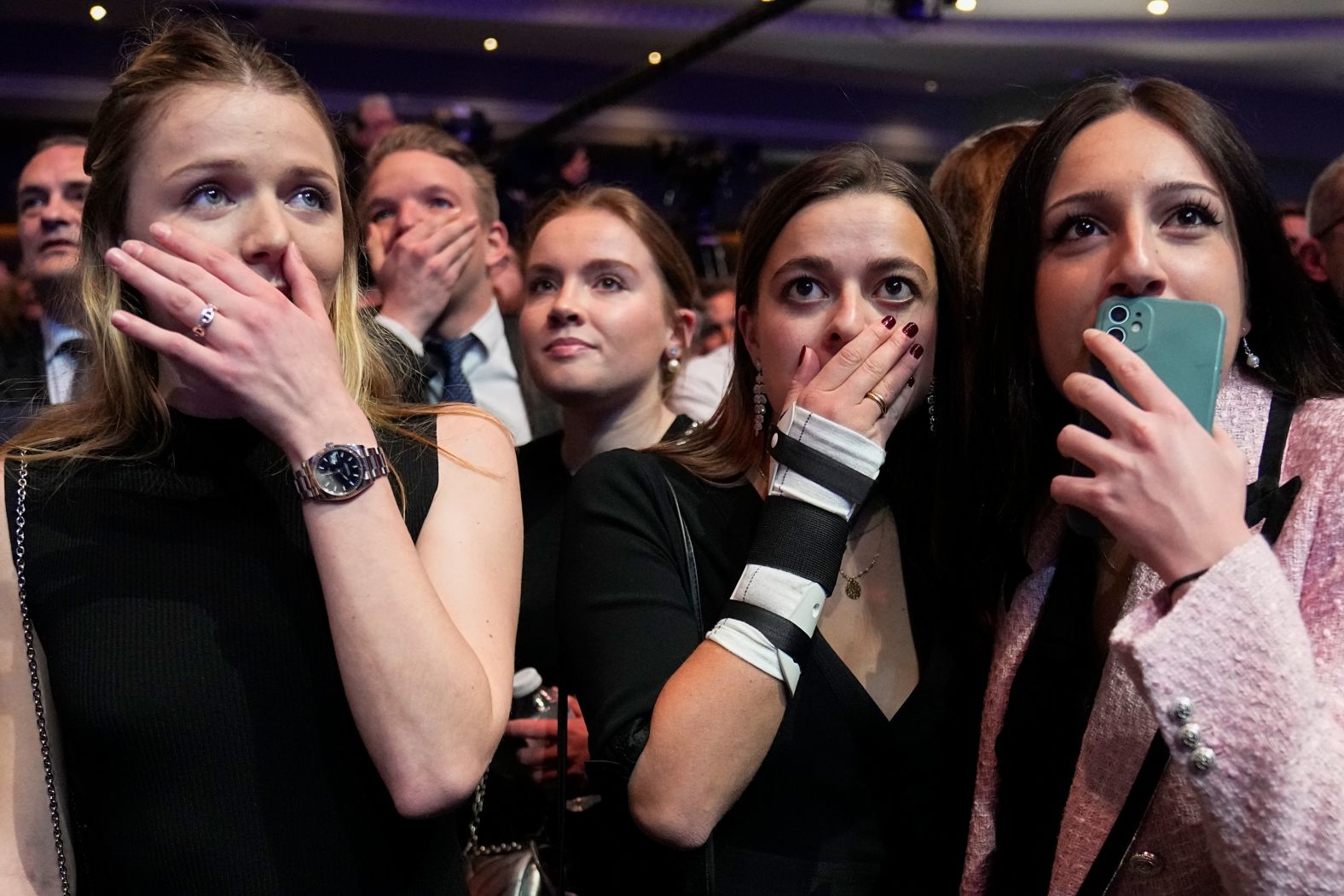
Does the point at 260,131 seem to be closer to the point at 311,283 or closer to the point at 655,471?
the point at 311,283

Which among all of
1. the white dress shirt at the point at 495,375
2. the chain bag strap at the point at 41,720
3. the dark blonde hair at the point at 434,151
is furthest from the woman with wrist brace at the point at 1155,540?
the dark blonde hair at the point at 434,151

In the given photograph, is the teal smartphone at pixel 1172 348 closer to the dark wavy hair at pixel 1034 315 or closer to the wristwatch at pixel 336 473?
the dark wavy hair at pixel 1034 315

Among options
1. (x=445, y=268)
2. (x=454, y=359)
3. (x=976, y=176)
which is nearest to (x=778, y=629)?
(x=976, y=176)

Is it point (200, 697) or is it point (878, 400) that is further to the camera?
point (878, 400)

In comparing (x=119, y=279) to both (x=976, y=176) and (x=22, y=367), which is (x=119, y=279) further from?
(x=22, y=367)

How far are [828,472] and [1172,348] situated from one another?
1.22ft

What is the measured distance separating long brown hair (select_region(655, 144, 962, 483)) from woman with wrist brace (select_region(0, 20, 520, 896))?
0.33 m

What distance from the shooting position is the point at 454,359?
2953 millimetres

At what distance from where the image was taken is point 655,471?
1544mm

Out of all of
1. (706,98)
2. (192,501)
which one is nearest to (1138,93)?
(192,501)

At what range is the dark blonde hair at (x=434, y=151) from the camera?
3109mm

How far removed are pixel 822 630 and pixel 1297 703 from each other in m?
0.63

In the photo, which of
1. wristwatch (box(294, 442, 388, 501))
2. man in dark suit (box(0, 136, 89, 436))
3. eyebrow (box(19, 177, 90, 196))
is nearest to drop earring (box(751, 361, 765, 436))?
wristwatch (box(294, 442, 388, 501))

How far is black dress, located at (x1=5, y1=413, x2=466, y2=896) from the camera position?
1209mm
